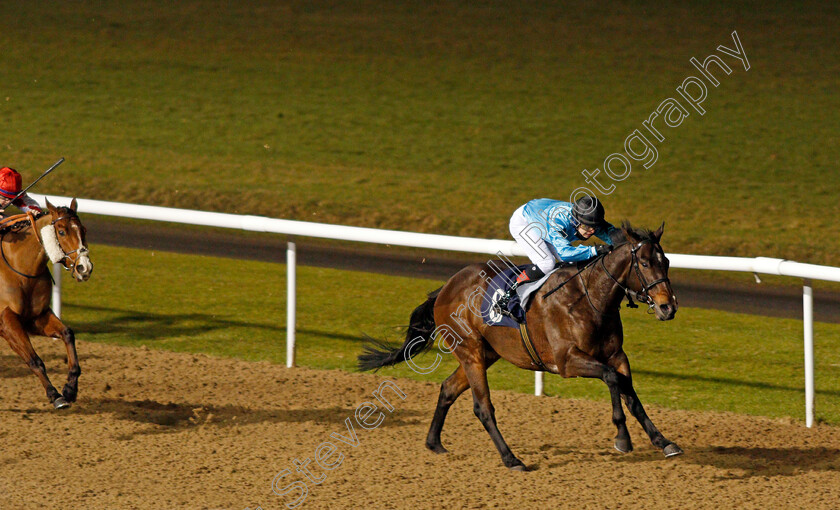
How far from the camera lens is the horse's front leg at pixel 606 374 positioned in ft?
16.8

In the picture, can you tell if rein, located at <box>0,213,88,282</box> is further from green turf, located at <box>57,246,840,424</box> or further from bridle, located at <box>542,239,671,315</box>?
bridle, located at <box>542,239,671,315</box>

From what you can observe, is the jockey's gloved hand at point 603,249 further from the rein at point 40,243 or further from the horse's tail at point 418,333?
the rein at point 40,243

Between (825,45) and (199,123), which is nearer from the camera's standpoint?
(199,123)

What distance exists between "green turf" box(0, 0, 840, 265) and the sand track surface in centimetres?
577

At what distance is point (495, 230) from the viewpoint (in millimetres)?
12531

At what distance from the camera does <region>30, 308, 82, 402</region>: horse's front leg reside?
5.96 m

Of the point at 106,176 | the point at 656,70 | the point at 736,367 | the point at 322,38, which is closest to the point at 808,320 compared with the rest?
the point at 736,367

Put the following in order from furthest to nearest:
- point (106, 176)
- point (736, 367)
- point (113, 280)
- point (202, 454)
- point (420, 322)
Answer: point (106, 176) → point (113, 280) → point (736, 367) → point (420, 322) → point (202, 454)

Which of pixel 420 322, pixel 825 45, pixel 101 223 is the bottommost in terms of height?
pixel 101 223

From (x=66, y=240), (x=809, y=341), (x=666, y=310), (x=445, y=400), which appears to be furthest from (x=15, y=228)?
(x=809, y=341)

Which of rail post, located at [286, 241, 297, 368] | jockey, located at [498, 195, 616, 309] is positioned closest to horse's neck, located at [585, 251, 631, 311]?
jockey, located at [498, 195, 616, 309]

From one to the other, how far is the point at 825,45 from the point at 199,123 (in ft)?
32.1

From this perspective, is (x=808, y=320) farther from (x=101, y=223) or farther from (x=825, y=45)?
(x=825, y=45)

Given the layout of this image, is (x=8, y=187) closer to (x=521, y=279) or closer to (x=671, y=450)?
(x=521, y=279)
